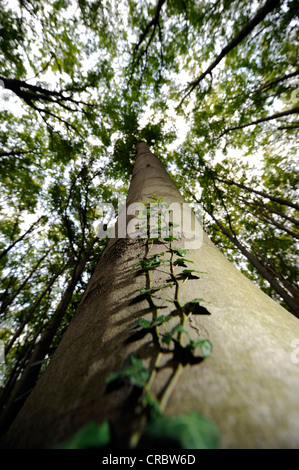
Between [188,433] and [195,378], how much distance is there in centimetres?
13

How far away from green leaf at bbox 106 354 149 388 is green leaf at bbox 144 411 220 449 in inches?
3.8

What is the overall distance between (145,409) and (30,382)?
295cm

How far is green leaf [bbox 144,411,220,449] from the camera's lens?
9.5 inches

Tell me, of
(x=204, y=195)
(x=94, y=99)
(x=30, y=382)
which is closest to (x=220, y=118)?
(x=204, y=195)

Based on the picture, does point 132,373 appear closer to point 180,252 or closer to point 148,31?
point 180,252

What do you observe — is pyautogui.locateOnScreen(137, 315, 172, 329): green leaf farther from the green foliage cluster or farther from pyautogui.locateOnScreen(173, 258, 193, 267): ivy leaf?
pyautogui.locateOnScreen(173, 258, 193, 267): ivy leaf

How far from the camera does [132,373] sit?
14.8 inches

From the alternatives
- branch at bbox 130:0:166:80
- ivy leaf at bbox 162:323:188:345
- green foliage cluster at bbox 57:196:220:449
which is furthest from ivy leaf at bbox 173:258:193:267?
branch at bbox 130:0:166:80

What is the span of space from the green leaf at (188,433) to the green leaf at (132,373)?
0.32 feet

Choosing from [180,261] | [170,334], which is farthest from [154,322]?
[180,261]

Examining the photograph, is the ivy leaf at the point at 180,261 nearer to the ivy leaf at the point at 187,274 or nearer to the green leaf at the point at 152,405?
the ivy leaf at the point at 187,274

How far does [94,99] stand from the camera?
546 cm

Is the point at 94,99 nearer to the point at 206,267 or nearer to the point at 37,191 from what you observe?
the point at 37,191

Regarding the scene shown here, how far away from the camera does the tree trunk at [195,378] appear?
0.29 meters
